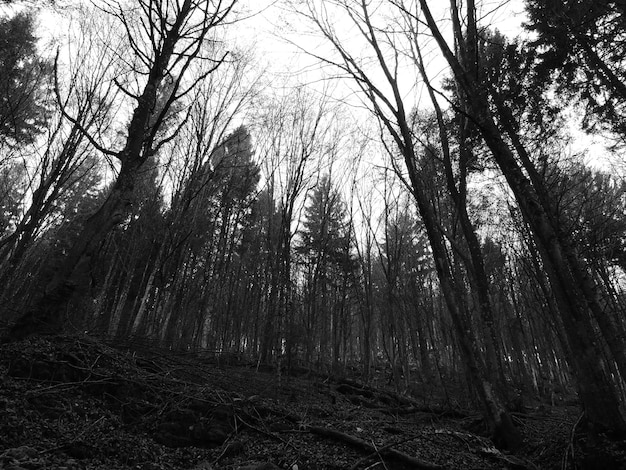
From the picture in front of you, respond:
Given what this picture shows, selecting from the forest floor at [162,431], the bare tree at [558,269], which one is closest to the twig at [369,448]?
the forest floor at [162,431]

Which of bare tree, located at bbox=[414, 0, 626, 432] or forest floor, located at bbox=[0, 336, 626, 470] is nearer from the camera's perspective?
forest floor, located at bbox=[0, 336, 626, 470]

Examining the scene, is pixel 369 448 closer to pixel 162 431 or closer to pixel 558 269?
pixel 162 431

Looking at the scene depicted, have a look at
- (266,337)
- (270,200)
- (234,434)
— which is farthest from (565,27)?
(266,337)

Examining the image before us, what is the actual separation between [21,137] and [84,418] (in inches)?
509

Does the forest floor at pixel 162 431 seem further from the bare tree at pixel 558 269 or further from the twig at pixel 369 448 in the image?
the bare tree at pixel 558 269

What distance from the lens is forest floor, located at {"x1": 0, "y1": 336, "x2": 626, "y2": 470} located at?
8.02ft

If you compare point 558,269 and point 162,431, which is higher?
point 558,269

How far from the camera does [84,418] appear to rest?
9.37ft

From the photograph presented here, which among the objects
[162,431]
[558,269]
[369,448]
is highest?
[558,269]

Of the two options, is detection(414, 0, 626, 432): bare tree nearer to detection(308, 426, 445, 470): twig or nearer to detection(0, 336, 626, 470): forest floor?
detection(0, 336, 626, 470): forest floor

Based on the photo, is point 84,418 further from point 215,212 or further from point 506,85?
point 215,212

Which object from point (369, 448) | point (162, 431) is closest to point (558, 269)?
point (369, 448)

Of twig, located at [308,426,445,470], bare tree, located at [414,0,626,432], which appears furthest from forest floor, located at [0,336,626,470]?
bare tree, located at [414,0,626,432]

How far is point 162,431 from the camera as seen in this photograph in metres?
3.14
